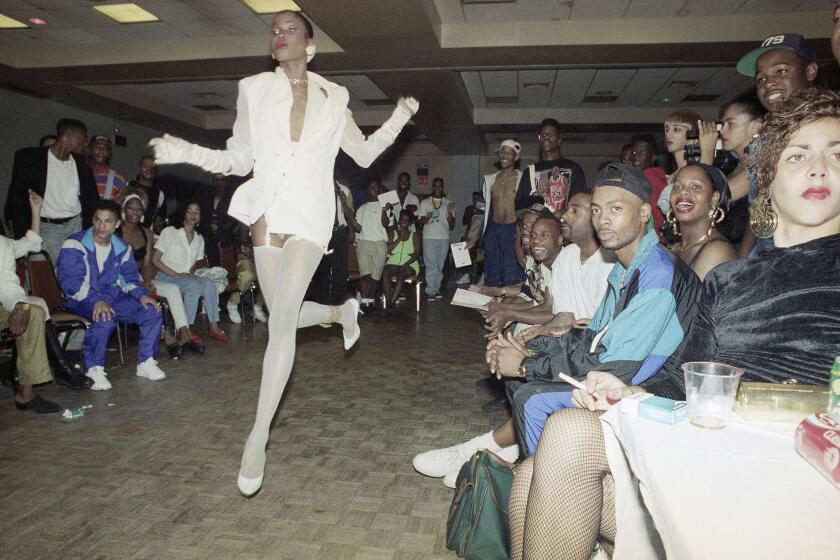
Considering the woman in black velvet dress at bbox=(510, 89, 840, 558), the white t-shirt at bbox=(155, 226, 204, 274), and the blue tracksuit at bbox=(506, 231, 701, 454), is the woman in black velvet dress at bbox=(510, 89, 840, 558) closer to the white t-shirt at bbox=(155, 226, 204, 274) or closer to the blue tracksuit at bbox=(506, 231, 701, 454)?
the blue tracksuit at bbox=(506, 231, 701, 454)

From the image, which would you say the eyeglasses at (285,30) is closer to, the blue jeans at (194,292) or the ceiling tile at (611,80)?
the blue jeans at (194,292)

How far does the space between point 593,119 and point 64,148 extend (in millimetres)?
10260

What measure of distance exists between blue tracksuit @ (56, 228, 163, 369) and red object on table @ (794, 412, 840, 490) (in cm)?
427

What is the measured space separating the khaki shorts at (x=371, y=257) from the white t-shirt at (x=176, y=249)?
250 cm

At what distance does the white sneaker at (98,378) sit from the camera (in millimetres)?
3891

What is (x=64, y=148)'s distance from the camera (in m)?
4.86

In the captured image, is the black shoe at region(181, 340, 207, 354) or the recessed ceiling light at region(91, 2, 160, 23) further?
the recessed ceiling light at region(91, 2, 160, 23)

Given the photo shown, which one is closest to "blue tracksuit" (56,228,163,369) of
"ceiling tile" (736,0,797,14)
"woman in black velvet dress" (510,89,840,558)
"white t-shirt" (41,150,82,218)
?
"white t-shirt" (41,150,82,218)

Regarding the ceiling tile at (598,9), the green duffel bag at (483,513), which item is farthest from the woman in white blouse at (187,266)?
the ceiling tile at (598,9)

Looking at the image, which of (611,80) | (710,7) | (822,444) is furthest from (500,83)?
(822,444)

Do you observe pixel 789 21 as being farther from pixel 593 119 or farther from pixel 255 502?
pixel 255 502

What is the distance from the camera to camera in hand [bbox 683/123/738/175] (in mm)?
3096

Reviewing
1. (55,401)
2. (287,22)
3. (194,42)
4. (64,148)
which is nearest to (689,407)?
(287,22)

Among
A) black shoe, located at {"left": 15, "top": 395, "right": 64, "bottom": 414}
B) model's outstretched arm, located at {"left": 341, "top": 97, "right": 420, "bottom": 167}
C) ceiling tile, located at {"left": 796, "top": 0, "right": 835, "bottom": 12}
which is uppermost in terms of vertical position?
ceiling tile, located at {"left": 796, "top": 0, "right": 835, "bottom": 12}
